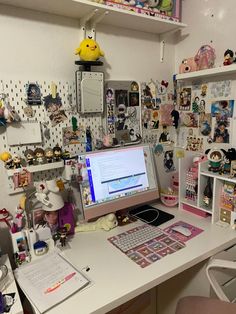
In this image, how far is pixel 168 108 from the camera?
174 cm

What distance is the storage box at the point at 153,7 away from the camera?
1.26m

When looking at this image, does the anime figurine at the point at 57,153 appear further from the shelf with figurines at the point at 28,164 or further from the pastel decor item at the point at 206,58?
the pastel decor item at the point at 206,58

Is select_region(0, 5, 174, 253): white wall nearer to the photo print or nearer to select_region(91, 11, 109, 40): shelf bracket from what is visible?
select_region(91, 11, 109, 40): shelf bracket

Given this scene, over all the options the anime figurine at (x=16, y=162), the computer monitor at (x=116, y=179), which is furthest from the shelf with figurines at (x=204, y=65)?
the anime figurine at (x=16, y=162)

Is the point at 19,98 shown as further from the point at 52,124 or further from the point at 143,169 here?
the point at 143,169

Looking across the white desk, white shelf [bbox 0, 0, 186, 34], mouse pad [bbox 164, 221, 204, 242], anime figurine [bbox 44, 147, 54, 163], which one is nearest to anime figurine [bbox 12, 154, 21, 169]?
anime figurine [bbox 44, 147, 54, 163]

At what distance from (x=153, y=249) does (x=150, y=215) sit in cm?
37

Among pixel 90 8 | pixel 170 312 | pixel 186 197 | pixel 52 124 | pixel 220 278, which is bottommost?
pixel 170 312

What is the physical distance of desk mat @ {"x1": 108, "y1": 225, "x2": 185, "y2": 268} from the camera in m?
1.08

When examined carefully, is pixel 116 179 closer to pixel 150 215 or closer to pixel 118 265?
pixel 150 215

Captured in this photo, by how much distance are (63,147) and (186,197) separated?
82 centimetres

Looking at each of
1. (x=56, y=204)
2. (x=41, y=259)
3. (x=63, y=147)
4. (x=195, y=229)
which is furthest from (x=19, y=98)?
(x=195, y=229)

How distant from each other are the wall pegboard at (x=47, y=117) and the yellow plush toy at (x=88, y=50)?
16 cm

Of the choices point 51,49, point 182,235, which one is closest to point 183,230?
point 182,235
